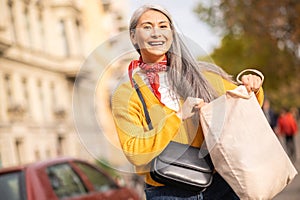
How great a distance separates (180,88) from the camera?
3.01 metres

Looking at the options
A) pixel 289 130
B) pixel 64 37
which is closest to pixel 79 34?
pixel 64 37

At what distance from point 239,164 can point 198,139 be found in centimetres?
20

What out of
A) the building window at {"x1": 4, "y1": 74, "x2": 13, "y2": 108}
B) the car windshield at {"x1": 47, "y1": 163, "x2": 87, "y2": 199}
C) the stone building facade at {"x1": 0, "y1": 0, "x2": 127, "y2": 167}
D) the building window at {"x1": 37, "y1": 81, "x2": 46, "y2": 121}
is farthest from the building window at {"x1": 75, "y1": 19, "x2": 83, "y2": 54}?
the car windshield at {"x1": 47, "y1": 163, "x2": 87, "y2": 199}

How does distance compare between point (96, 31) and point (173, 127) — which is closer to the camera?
point (173, 127)

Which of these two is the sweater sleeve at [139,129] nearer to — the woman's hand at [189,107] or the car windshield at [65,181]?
the woman's hand at [189,107]

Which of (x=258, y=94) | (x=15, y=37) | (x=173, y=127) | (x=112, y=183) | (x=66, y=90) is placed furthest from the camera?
(x=66, y=90)

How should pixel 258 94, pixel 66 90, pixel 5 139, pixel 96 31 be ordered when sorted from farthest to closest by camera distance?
pixel 96 31 < pixel 66 90 < pixel 5 139 < pixel 258 94

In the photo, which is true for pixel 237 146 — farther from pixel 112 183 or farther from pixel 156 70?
pixel 112 183

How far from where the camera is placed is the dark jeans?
2986 mm

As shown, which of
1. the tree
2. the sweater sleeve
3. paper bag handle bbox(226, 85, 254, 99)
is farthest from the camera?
the tree

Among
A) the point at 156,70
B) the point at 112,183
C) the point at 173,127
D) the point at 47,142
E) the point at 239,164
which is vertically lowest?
the point at 47,142

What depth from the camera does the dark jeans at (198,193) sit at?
2.99 metres

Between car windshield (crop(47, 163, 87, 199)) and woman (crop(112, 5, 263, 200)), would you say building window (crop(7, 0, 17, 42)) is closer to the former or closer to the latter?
car windshield (crop(47, 163, 87, 199))

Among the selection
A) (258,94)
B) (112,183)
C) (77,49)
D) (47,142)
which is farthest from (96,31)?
(258,94)
